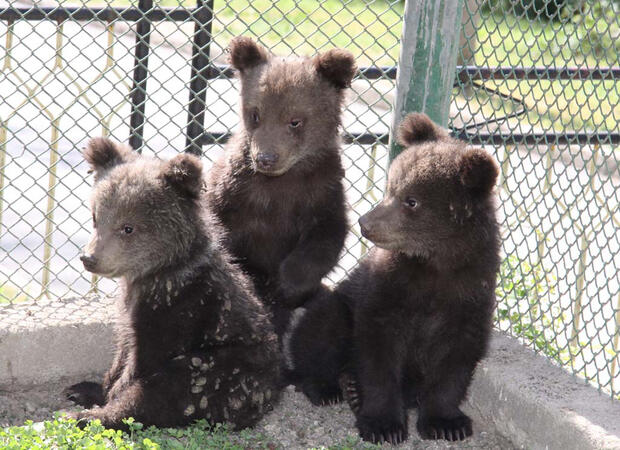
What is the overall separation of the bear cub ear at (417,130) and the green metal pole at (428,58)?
0.22 metres

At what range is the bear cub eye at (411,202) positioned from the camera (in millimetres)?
4914

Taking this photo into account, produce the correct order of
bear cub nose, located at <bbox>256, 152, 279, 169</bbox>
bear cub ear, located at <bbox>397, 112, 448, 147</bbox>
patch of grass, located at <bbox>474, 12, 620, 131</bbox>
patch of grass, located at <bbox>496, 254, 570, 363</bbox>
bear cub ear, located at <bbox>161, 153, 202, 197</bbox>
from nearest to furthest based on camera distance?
1. bear cub ear, located at <bbox>161, 153, 202, 197</bbox>
2. bear cub ear, located at <bbox>397, 112, 448, 147</bbox>
3. bear cub nose, located at <bbox>256, 152, 279, 169</bbox>
4. patch of grass, located at <bbox>496, 254, 570, 363</bbox>
5. patch of grass, located at <bbox>474, 12, 620, 131</bbox>

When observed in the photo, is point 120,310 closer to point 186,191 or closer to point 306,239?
point 186,191

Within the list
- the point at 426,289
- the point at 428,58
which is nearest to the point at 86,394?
the point at 426,289

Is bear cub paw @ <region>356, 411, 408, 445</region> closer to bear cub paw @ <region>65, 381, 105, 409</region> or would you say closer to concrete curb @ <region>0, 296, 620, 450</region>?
concrete curb @ <region>0, 296, 620, 450</region>

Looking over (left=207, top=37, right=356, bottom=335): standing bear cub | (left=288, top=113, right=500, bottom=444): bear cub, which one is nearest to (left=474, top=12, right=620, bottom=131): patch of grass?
(left=207, top=37, right=356, bottom=335): standing bear cub

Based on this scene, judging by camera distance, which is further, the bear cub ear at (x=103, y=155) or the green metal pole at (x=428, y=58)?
the green metal pole at (x=428, y=58)

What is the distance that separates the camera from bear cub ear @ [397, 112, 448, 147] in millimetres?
5043

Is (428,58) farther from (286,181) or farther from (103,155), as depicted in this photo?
(103,155)

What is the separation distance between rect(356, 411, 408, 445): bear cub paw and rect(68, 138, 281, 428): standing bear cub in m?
0.53

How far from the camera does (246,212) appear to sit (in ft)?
18.7

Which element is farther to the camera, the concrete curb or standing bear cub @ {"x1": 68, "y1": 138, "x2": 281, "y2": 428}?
the concrete curb

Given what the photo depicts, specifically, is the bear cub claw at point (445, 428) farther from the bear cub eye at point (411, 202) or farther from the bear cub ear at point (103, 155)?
the bear cub ear at point (103, 155)

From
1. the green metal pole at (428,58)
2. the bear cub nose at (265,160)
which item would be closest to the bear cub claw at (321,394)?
the bear cub nose at (265,160)
